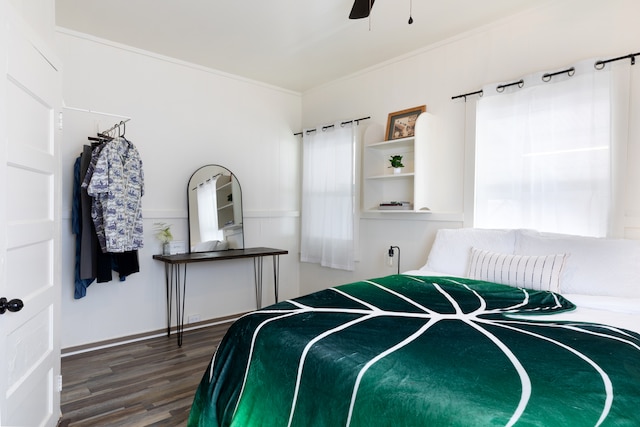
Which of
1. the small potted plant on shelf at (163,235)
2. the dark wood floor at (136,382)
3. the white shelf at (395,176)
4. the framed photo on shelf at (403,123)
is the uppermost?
the framed photo on shelf at (403,123)

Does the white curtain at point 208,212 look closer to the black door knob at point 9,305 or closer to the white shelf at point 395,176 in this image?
the white shelf at point 395,176

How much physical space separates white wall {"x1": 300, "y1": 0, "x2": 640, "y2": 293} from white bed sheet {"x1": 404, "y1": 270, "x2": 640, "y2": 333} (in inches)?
24.2

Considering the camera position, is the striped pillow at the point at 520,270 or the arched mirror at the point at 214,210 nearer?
the striped pillow at the point at 520,270

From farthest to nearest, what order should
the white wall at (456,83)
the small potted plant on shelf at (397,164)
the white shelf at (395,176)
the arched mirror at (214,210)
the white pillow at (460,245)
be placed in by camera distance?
1. the arched mirror at (214,210)
2. the small potted plant on shelf at (397,164)
3. the white shelf at (395,176)
4. the white pillow at (460,245)
5. the white wall at (456,83)

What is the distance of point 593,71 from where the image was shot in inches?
92.1

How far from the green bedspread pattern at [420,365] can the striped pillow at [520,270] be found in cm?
18

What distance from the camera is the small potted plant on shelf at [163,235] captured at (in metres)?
3.50

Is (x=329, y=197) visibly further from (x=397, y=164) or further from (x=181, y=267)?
(x=181, y=267)

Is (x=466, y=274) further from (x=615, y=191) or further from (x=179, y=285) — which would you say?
(x=179, y=285)

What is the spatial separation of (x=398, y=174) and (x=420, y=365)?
2.34 meters

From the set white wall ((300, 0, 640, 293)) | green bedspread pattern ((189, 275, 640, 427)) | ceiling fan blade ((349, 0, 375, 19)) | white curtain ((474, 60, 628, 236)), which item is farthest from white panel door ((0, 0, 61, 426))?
white curtain ((474, 60, 628, 236))

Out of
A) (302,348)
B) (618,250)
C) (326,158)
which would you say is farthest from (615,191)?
(326,158)

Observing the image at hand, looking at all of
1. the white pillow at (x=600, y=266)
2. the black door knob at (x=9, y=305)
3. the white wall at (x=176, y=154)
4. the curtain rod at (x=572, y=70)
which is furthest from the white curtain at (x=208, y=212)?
the white pillow at (x=600, y=266)

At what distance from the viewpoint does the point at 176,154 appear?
368 centimetres
